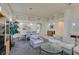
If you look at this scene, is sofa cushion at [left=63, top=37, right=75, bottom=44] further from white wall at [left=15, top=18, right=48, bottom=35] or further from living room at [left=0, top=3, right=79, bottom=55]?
white wall at [left=15, top=18, right=48, bottom=35]

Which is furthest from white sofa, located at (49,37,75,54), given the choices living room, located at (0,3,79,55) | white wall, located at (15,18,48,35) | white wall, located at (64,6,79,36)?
white wall, located at (15,18,48,35)

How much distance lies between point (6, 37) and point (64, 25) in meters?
1.04

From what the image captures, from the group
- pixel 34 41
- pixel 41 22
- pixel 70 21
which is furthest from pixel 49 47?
→ pixel 70 21

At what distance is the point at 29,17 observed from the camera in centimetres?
179

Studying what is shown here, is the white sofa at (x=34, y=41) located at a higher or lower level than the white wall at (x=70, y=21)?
lower

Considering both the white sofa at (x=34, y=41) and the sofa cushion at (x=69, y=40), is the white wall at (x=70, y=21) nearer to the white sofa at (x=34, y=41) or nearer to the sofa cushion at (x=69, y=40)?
the sofa cushion at (x=69, y=40)

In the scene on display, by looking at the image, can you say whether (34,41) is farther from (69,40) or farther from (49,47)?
(69,40)

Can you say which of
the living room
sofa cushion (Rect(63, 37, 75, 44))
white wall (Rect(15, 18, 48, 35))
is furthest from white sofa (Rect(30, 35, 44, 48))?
sofa cushion (Rect(63, 37, 75, 44))

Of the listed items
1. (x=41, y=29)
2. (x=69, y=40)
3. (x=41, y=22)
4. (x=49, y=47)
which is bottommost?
(x=49, y=47)

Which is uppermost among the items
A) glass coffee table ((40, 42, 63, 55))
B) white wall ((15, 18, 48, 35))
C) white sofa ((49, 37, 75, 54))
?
white wall ((15, 18, 48, 35))

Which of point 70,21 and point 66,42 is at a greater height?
point 70,21

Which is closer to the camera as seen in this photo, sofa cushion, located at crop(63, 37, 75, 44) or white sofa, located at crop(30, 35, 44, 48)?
sofa cushion, located at crop(63, 37, 75, 44)

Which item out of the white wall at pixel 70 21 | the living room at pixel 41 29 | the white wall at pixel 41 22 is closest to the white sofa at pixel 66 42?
the living room at pixel 41 29

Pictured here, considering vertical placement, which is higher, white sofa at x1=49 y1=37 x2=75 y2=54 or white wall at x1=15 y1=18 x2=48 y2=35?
white wall at x1=15 y1=18 x2=48 y2=35
